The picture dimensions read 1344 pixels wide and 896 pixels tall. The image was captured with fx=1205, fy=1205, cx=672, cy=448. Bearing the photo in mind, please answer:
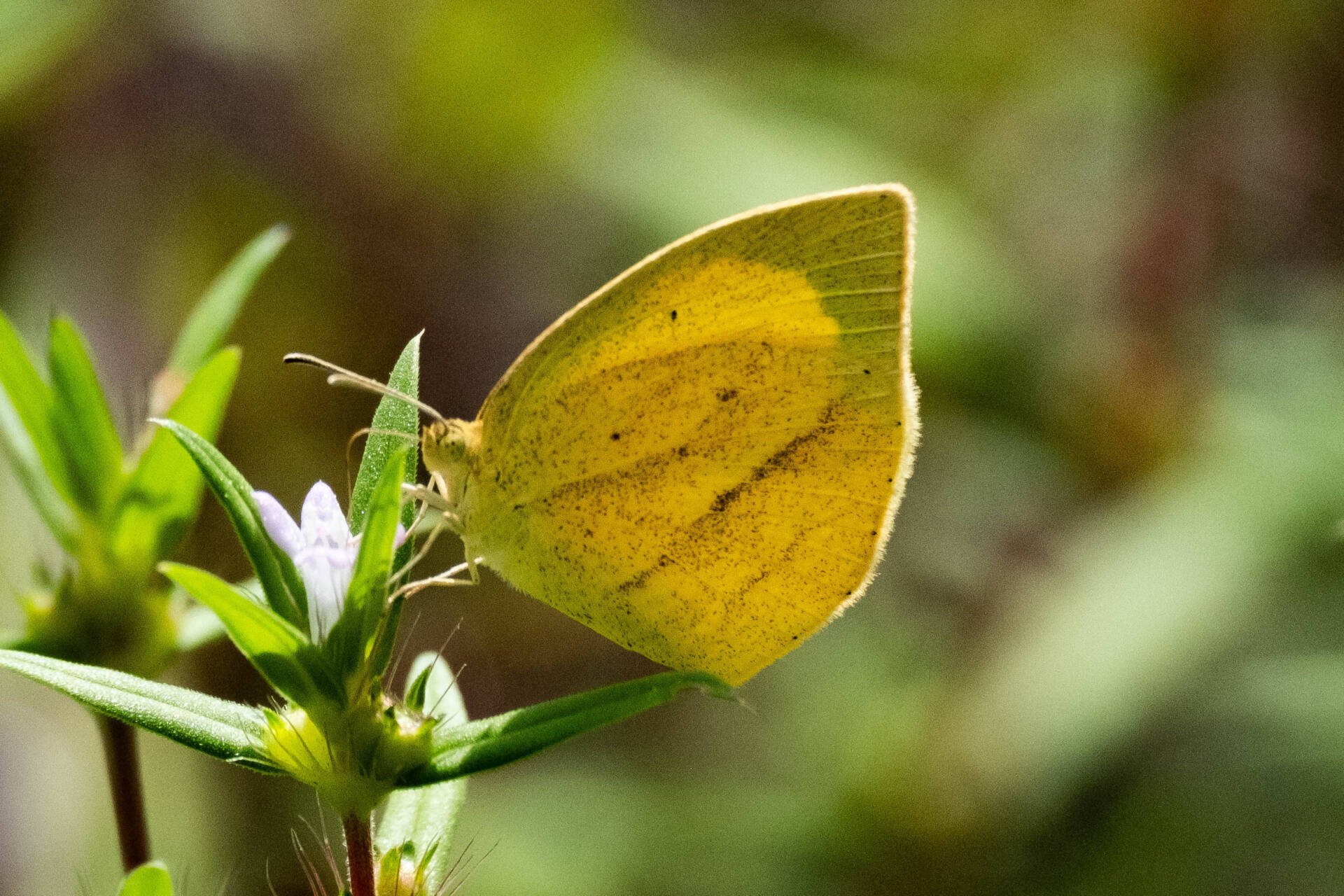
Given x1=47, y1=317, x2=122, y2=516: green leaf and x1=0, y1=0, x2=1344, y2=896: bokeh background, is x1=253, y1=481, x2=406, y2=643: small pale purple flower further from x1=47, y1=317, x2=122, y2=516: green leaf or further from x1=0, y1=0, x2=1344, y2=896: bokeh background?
x1=0, y1=0, x2=1344, y2=896: bokeh background

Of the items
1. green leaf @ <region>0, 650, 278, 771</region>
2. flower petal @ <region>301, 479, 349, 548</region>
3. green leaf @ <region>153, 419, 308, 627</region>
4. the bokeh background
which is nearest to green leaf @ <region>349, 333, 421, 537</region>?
flower petal @ <region>301, 479, 349, 548</region>

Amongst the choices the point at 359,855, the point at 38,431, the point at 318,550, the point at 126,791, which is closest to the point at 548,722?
the point at 359,855

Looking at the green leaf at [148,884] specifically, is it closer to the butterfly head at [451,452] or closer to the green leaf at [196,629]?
the green leaf at [196,629]

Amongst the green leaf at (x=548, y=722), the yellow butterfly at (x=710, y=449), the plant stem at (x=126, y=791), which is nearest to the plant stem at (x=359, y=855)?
the green leaf at (x=548, y=722)

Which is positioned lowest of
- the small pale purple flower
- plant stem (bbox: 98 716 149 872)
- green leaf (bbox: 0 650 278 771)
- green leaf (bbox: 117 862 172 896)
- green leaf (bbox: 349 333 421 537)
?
plant stem (bbox: 98 716 149 872)

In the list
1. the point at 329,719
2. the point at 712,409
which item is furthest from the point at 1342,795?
the point at 329,719

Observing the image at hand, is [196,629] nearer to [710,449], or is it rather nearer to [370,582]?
[370,582]
